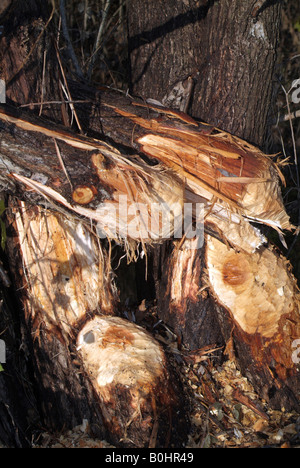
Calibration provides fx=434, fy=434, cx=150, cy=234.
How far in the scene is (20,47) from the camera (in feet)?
7.30

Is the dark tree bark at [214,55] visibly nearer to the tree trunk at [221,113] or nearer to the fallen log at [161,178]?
the tree trunk at [221,113]

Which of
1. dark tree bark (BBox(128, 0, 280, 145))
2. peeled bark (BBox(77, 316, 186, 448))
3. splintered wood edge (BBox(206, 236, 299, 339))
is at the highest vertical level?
dark tree bark (BBox(128, 0, 280, 145))

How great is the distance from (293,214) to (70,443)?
2.45 meters

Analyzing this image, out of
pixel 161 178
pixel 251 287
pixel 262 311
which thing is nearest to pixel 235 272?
pixel 251 287

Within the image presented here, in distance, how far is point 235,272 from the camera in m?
2.42

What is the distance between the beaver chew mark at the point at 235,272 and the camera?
7.93 feet

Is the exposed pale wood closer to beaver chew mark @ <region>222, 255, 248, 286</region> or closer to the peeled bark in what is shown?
beaver chew mark @ <region>222, 255, 248, 286</region>

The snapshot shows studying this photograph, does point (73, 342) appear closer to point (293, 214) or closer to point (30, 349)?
point (30, 349)

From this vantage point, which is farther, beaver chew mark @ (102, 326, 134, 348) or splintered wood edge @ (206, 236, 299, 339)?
splintered wood edge @ (206, 236, 299, 339)

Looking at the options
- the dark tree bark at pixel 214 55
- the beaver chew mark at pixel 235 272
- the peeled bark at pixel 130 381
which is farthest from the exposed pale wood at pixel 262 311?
the dark tree bark at pixel 214 55

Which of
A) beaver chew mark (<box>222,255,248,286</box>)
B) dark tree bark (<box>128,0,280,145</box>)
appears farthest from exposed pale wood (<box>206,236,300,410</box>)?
dark tree bark (<box>128,0,280,145</box>)

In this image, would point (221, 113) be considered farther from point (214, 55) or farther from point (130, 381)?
point (130, 381)

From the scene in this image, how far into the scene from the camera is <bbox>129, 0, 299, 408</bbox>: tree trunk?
96.1 inches

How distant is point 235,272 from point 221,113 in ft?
3.12
